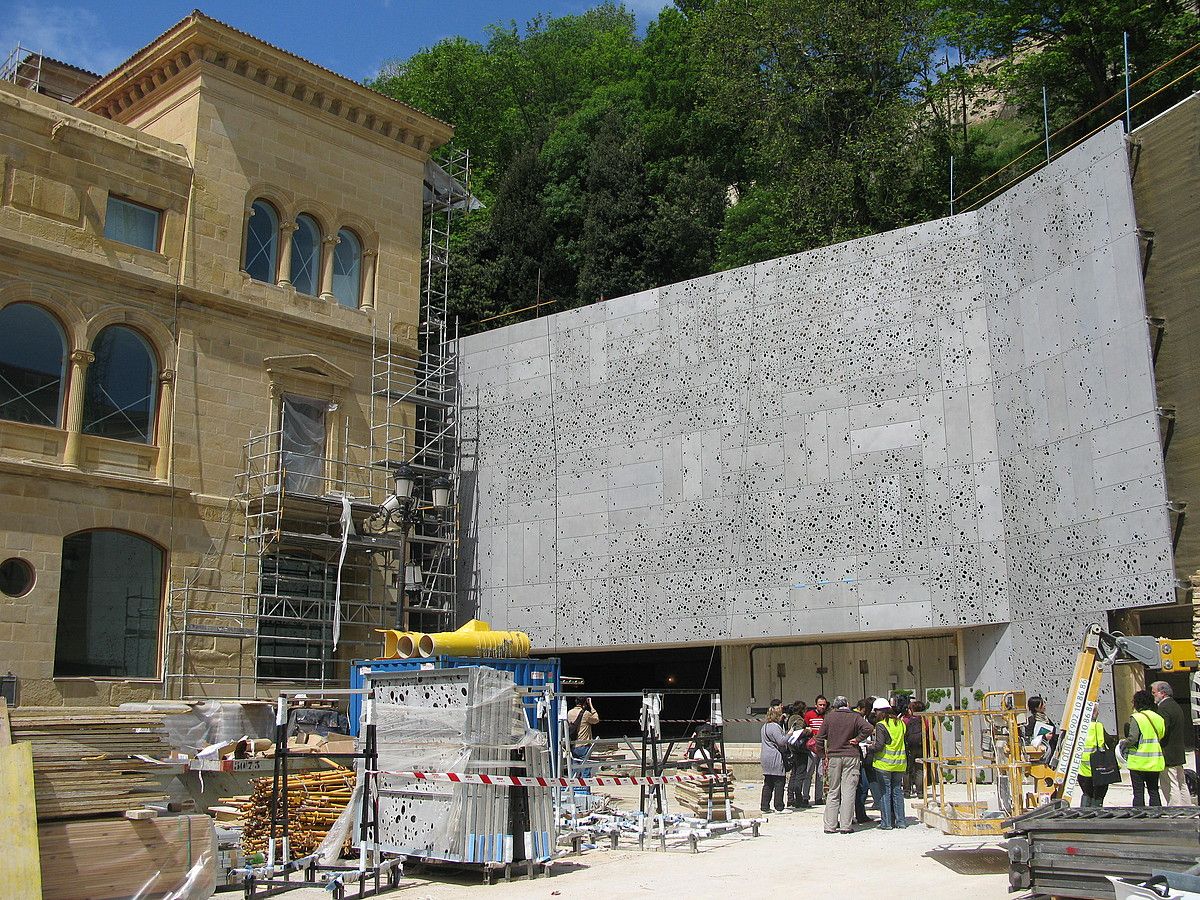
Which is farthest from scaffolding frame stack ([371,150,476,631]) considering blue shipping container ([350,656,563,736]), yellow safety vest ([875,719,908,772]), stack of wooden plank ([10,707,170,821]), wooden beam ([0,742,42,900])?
wooden beam ([0,742,42,900])

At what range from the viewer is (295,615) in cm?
2608

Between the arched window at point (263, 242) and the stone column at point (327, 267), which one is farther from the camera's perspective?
the stone column at point (327, 267)

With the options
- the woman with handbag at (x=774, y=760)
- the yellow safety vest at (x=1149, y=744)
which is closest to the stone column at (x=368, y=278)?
the woman with handbag at (x=774, y=760)

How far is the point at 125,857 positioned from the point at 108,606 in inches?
569

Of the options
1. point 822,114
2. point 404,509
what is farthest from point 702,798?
point 822,114

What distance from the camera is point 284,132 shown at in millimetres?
26922

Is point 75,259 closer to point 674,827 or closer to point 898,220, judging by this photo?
point 674,827

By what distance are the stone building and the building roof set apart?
5 centimetres

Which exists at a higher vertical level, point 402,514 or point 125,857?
point 402,514

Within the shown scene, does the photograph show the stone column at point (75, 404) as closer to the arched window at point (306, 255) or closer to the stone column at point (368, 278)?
the arched window at point (306, 255)

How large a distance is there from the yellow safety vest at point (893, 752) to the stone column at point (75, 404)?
1614cm

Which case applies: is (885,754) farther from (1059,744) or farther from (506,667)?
(506,667)

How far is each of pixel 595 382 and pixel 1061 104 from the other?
1853 centimetres

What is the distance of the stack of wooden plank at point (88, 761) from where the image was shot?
9.67 meters
